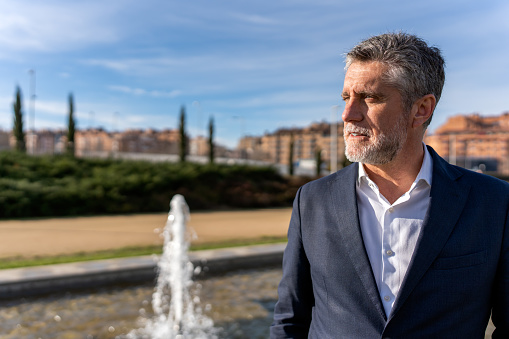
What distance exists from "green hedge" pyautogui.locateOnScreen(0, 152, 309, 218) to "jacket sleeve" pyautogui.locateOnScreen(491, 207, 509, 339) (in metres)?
15.6

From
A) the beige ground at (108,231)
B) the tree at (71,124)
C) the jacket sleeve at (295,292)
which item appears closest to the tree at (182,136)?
the tree at (71,124)

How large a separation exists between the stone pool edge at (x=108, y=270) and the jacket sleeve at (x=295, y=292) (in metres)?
5.21

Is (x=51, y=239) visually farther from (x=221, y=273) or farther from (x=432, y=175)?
(x=432, y=175)

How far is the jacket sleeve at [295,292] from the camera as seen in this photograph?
1.68 metres

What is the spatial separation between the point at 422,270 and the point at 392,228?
0.57 feet

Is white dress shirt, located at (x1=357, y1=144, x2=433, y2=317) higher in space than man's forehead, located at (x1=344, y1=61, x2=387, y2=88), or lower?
lower

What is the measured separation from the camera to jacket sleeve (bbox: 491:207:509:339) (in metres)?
1.46

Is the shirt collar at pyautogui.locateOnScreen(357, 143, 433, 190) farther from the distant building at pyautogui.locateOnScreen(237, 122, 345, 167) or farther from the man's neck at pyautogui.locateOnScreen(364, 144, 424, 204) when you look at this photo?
the distant building at pyautogui.locateOnScreen(237, 122, 345, 167)

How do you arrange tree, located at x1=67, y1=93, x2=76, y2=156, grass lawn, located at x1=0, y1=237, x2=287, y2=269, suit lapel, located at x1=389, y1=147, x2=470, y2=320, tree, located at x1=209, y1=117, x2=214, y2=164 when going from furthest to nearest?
1. tree, located at x1=209, y1=117, x2=214, y2=164
2. tree, located at x1=67, y1=93, x2=76, y2=156
3. grass lawn, located at x1=0, y1=237, x2=287, y2=269
4. suit lapel, located at x1=389, y1=147, x2=470, y2=320

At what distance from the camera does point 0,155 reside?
18547 millimetres

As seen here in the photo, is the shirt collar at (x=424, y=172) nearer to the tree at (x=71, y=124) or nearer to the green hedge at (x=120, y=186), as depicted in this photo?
the green hedge at (x=120, y=186)

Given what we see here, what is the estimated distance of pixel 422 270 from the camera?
1.43 metres

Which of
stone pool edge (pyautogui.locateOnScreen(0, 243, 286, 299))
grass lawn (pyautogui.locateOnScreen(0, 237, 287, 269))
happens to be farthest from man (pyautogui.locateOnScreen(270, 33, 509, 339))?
grass lawn (pyautogui.locateOnScreen(0, 237, 287, 269))

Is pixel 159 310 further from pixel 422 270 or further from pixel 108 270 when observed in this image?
pixel 422 270
